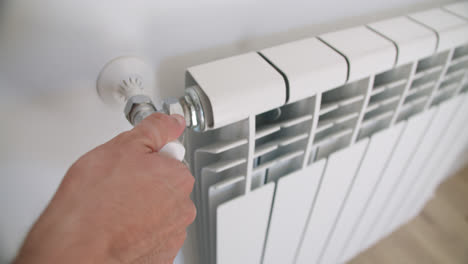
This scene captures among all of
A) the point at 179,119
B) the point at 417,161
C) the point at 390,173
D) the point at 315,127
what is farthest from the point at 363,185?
the point at 179,119

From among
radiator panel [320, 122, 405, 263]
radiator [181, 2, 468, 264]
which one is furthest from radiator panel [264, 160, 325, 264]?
radiator panel [320, 122, 405, 263]

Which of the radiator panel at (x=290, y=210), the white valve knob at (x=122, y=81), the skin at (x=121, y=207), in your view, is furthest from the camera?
the radiator panel at (x=290, y=210)

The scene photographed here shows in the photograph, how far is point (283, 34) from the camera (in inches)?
18.2

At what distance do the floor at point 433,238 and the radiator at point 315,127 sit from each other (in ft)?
1.71

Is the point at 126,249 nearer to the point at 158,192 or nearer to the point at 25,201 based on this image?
the point at 158,192

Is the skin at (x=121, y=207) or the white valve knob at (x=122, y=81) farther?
the white valve knob at (x=122, y=81)

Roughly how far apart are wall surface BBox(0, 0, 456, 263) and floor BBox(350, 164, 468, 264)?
1000 millimetres

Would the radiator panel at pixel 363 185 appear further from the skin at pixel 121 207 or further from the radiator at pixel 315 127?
the skin at pixel 121 207

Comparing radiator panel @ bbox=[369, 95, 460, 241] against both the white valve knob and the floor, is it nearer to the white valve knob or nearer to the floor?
the floor

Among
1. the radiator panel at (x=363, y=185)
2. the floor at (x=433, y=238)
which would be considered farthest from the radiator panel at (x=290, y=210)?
the floor at (x=433, y=238)

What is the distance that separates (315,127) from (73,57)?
0.31m

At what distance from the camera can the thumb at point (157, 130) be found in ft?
0.86

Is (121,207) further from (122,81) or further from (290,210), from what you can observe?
(290,210)

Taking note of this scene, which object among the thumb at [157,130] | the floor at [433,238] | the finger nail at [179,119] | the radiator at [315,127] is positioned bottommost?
the floor at [433,238]
